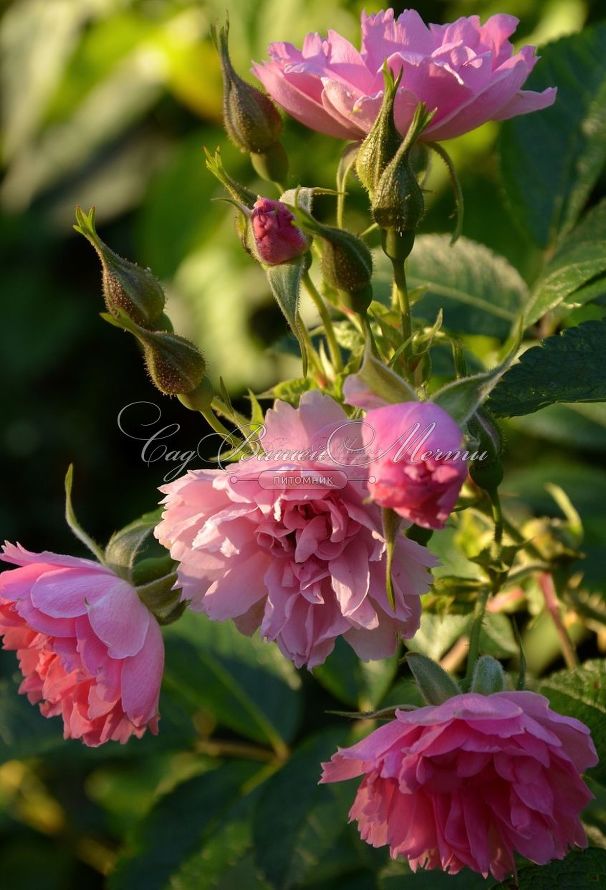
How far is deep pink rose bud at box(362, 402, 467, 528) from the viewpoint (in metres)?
0.82

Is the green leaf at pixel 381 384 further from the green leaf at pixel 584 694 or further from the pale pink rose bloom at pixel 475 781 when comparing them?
the green leaf at pixel 584 694

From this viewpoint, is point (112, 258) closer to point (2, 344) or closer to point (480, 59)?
point (480, 59)

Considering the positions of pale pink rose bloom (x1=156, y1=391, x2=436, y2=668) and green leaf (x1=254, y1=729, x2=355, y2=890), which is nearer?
pale pink rose bloom (x1=156, y1=391, x2=436, y2=668)

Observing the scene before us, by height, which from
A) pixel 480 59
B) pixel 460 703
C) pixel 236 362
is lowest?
pixel 236 362

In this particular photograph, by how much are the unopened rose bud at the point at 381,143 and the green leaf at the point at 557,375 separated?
225mm

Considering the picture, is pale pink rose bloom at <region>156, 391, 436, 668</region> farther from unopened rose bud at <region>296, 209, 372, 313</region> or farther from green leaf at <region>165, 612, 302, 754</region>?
green leaf at <region>165, 612, 302, 754</region>

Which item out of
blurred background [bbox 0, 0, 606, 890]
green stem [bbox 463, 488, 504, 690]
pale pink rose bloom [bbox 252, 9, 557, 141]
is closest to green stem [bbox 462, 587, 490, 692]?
green stem [bbox 463, 488, 504, 690]

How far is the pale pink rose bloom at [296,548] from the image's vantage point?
0.92 meters

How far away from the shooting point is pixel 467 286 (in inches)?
58.1

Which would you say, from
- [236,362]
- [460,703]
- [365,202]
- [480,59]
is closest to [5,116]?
[236,362]

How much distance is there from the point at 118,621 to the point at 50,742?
1.97 ft

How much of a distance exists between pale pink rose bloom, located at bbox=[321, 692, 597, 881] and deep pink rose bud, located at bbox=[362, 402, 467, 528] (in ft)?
0.64

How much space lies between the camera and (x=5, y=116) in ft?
10.3

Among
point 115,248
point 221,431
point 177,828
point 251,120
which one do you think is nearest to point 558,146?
point 251,120
